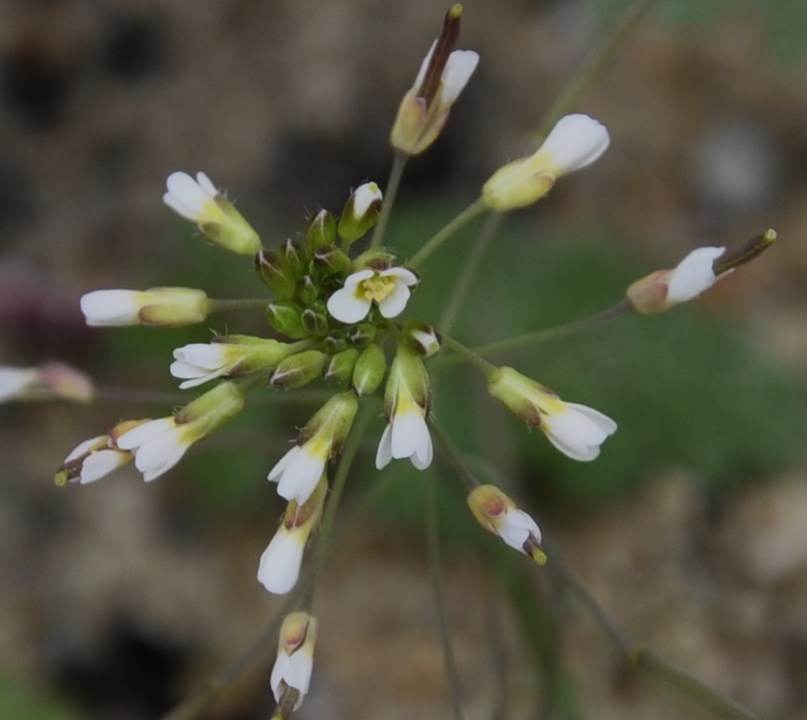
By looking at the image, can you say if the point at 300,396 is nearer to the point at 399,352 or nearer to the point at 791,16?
the point at 399,352

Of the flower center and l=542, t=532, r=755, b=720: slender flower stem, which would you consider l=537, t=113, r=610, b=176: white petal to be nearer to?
the flower center

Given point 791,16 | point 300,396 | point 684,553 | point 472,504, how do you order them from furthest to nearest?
1. point 684,553
2. point 791,16
3. point 300,396
4. point 472,504

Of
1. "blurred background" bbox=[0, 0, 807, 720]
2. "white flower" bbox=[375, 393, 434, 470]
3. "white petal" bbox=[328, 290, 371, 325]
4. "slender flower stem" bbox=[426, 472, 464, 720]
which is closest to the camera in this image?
"white flower" bbox=[375, 393, 434, 470]

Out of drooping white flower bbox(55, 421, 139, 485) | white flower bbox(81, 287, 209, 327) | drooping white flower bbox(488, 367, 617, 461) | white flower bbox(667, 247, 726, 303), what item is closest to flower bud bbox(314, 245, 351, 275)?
white flower bbox(81, 287, 209, 327)

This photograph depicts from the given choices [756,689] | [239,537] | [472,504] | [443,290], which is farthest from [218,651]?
[472,504]

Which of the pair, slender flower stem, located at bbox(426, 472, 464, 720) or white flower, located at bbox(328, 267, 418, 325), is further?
slender flower stem, located at bbox(426, 472, 464, 720)
